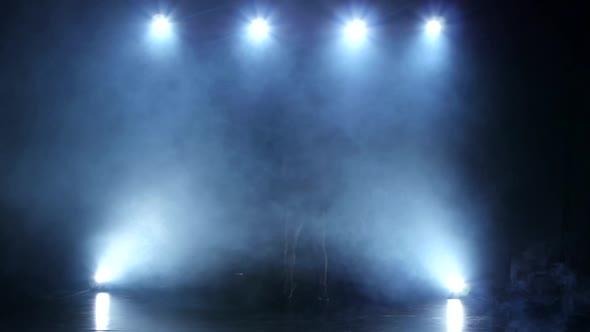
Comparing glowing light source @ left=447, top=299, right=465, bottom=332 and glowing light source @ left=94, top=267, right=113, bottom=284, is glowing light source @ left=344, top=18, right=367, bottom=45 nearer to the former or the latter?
glowing light source @ left=447, top=299, right=465, bottom=332

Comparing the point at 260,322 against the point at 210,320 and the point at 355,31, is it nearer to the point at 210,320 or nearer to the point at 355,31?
the point at 210,320

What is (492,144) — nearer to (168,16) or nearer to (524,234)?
(524,234)

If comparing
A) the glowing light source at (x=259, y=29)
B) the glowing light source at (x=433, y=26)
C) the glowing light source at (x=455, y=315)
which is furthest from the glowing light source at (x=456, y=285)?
the glowing light source at (x=259, y=29)

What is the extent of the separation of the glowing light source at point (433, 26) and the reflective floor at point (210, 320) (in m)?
2.77

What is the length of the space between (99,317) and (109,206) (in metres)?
1.69

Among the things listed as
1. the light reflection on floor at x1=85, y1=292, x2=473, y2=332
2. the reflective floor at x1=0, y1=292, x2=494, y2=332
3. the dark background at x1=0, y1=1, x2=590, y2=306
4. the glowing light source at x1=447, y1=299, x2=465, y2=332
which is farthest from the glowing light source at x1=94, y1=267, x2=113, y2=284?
the glowing light source at x1=447, y1=299, x2=465, y2=332

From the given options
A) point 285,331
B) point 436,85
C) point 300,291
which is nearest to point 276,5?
point 436,85

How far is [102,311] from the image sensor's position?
4.42 m

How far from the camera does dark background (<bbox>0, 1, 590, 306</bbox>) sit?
5.53 m

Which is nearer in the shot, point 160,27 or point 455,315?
point 455,315

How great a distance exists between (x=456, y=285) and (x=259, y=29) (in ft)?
10.8

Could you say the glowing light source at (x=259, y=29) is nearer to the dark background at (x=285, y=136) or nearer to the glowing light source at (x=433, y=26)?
the dark background at (x=285, y=136)

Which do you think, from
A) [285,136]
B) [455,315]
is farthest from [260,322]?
[285,136]

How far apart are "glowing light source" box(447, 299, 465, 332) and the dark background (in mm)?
478
